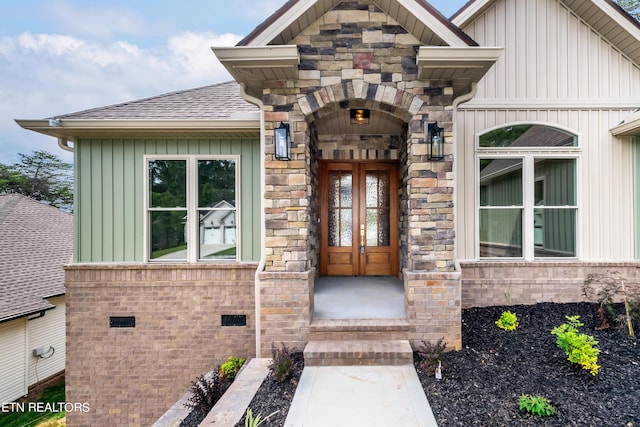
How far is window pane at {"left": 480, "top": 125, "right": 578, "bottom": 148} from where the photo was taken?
15.9ft

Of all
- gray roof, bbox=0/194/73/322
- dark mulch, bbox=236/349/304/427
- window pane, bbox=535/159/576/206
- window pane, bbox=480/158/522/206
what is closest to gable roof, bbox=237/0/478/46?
window pane, bbox=480/158/522/206

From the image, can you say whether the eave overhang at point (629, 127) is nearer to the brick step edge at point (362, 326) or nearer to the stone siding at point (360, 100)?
the stone siding at point (360, 100)

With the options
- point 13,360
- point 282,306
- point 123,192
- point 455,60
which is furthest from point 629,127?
point 13,360

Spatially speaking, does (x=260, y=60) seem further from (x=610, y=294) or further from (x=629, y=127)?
(x=610, y=294)

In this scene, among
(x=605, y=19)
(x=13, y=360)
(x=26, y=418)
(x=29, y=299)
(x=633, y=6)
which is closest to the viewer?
(x=605, y=19)

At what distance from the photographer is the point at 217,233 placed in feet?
16.0

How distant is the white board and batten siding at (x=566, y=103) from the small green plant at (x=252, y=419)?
12.0 ft

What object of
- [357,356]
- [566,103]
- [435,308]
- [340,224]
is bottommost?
[357,356]

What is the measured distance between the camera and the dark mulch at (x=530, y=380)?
8.13 ft

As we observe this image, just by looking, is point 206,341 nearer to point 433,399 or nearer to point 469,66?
point 433,399

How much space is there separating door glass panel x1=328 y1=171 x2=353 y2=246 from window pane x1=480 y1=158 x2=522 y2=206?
219cm

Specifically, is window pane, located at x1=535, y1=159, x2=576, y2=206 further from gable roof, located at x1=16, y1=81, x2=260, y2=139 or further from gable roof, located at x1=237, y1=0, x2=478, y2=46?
gable roof, located at x1=16, y1=81, x2=260, y2=139

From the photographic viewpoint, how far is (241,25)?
55406 millimetres

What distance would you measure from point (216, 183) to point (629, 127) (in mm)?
6287
